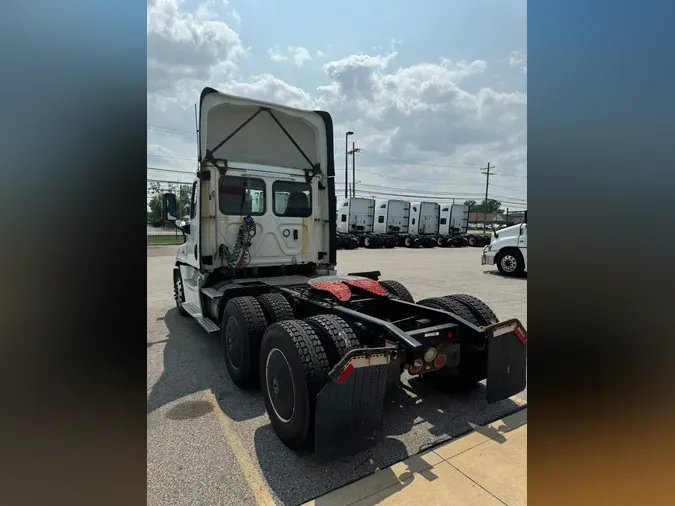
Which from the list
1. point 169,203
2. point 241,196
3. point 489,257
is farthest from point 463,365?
point 489,257

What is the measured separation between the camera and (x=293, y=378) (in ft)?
9.73

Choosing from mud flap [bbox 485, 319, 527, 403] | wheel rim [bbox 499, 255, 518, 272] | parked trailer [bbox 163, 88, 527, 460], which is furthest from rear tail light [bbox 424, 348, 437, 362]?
wheel rim [bbox 499, 255, 518, 272]

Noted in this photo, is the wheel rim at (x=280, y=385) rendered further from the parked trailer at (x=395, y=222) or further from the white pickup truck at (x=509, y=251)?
the parked trailer at (x=395, y=222)

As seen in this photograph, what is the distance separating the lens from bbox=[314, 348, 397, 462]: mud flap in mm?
2566

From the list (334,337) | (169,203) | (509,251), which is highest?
(169,203)

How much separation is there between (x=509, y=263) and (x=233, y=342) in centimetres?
1205

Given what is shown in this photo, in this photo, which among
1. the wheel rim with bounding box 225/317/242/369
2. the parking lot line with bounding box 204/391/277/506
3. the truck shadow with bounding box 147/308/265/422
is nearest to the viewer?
the parking lot line with bounding box 204/391/277/506

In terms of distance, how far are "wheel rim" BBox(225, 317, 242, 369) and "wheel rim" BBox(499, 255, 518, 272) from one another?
469 inches

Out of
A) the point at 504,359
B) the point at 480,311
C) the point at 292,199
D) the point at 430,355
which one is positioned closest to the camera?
the point at 430,355

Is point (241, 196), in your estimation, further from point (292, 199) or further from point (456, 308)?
point (456, 308)

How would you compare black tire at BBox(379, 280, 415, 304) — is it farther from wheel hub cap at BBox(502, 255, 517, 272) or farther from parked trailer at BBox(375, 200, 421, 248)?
parked trailer at BBox(375, 200, 421, 248)
